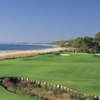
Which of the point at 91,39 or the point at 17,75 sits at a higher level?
the point at 91,39

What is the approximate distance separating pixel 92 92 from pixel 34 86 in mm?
3579

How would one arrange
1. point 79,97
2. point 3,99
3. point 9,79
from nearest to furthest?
point 3,99 → point 79,97 → point 9,79

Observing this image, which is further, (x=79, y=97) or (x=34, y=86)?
(x=34, y=86)

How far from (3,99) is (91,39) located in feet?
145

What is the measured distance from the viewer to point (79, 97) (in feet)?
25.0

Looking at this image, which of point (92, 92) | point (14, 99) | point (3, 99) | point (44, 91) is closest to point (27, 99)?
point (14, 99)

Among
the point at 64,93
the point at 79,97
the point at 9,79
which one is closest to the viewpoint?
the point at 79,97

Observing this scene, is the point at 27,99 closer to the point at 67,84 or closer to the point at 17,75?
the point at 67,84

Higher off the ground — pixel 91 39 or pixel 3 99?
pixel 91 39

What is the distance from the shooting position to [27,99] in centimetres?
694

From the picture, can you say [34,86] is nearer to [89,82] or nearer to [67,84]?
[67,84]

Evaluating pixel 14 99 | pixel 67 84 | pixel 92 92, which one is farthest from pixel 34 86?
pixel 92 92

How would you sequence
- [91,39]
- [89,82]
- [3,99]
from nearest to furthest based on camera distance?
[3,99] < [89,82] < [91,39]

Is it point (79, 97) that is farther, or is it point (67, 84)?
point (67, 84)
